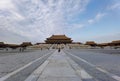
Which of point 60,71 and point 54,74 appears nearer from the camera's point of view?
point 54,74

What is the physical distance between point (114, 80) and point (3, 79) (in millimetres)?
4705

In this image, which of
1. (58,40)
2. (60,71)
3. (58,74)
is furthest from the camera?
(58,40)

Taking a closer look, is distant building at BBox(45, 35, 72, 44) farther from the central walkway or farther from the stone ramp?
the stone ramp

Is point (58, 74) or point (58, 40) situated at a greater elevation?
point (58, 40)

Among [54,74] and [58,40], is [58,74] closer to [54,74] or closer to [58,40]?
[54,74]

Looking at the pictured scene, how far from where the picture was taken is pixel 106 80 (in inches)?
380

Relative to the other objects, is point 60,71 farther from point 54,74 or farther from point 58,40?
point 58,40

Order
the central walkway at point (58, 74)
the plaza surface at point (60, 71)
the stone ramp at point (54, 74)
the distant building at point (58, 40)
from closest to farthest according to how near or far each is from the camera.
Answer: the stone ramp at point (54, 74) < the central walkway at point (58, 74) < the plaza surface at point (60, 71) < the distant building at point (58, 40)

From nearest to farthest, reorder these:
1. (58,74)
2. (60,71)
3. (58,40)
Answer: (58,74) → (60,71) → (58,40)

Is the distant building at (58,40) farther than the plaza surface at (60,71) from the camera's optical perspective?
Yes

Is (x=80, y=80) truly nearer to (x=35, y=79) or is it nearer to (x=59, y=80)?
(x=59, y=80)

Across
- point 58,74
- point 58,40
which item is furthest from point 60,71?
point 58,40

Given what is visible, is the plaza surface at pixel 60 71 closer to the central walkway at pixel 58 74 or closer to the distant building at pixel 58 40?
the central walkway at pixel 58 74

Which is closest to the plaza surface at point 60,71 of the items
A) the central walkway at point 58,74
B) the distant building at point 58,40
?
the central walkway at point 58,74
